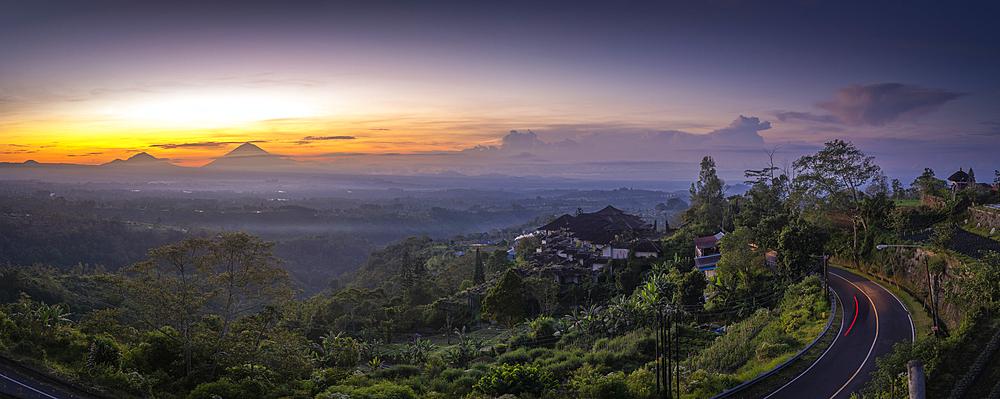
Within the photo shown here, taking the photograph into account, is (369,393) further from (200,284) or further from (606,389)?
(200,284)

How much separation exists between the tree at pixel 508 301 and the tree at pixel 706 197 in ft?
62.7

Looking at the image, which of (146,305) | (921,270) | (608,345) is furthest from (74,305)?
(921,270)

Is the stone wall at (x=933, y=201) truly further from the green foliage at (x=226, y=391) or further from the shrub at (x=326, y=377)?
the green foliage at (x=226, y=391)

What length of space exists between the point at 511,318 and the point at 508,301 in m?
1.01

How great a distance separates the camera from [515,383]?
478 inches

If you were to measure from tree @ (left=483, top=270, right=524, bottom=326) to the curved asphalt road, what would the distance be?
47.8 feet

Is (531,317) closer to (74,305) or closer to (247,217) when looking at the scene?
(74,305)

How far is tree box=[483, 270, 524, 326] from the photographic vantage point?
2555cm

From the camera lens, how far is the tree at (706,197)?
3791cm

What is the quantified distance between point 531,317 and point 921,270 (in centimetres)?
1831

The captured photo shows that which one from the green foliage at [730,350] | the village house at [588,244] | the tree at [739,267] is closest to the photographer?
the green foliage at [730,350]

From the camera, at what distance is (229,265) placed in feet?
45.7

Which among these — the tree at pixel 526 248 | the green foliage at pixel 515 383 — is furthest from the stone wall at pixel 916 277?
the tree at pixel 526 248

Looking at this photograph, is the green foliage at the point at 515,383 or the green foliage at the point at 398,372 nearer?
the green foliage at the point at 515,383
